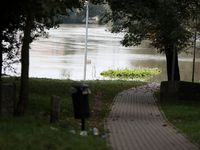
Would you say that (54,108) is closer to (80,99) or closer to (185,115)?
(80,99)

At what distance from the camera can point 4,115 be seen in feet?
27.2

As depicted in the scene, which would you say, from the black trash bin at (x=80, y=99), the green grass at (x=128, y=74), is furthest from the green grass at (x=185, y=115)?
the green grass at (x=128, y=74)

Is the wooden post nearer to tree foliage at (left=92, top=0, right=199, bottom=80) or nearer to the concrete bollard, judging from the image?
the concrete bollard

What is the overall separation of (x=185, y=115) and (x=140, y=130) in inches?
135

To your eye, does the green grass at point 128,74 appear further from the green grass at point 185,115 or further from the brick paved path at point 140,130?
the brick paved path at point 140,130

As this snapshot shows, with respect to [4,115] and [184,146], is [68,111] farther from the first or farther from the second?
[184,146]

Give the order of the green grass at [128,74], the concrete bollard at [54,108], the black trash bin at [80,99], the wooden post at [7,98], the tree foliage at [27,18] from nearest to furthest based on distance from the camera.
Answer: the black trash bin at [80,99], the concrete bollard at [54,108], the tree foliage at [27,18], the wooden post at [7,98], the green grass at [128,74]

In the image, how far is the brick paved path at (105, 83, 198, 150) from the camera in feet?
21.7

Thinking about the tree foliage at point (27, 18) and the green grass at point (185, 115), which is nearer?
the tree foliage at point (27, 18)

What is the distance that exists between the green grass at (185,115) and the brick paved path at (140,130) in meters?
0.27

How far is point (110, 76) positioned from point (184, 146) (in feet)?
76.2

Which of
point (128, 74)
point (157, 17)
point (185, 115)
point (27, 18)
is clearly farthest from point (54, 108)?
point (128, 74)

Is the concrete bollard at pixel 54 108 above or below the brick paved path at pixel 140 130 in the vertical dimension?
above

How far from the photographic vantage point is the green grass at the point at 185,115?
8.40 m
